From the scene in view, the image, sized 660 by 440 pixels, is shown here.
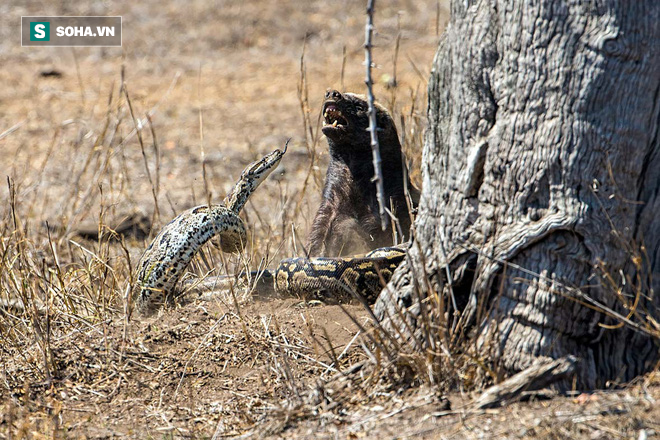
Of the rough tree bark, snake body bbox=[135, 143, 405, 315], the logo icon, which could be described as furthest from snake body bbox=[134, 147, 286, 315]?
the logo icon

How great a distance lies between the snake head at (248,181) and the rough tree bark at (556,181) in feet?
7.51

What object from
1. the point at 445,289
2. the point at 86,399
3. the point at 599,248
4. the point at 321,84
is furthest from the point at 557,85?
the point at 321,84

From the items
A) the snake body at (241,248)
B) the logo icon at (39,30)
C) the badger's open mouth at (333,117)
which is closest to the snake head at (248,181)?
the snake body at (241,248)

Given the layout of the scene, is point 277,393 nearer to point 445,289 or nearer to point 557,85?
point 445,289

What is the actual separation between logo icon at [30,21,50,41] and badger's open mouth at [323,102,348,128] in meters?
11.9

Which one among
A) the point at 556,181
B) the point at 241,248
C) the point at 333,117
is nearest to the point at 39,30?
the point at 333,117

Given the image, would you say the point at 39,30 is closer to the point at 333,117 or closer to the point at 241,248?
the point at 333,117

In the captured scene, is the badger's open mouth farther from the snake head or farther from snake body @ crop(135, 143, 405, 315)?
snake body @ crop(135, 143, 405, 315)

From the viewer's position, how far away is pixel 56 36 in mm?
15844

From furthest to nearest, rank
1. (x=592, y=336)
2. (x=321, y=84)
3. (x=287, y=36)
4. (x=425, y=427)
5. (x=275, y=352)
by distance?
(x=287, y=36) < (x=321, y=84) < (x=275, y=352) < (x=592, y=336) < (x=425, y=427)

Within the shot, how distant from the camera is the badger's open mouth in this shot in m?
5.70

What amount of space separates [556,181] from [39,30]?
1555 centimetres

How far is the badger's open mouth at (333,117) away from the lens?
5.70 meters

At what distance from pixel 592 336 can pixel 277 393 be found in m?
1.53
